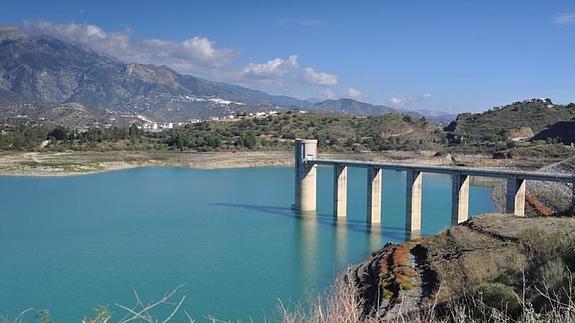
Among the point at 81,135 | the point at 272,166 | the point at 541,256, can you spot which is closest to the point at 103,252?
the point at 541,256

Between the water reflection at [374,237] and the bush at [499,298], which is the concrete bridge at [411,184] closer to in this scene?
the water reflection at [374,237]

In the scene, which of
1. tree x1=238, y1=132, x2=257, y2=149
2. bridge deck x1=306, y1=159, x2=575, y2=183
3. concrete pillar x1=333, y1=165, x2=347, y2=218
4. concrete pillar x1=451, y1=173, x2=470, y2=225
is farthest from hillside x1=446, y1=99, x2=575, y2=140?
concrete pillar x1=451, y1=173, x2=470, y2=225

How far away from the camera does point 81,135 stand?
275 ft

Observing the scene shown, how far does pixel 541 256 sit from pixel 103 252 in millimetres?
17087

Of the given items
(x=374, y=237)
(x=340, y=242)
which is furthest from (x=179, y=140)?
(x=340, y=242)

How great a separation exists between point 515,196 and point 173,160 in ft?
169

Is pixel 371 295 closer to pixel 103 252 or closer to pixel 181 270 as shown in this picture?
pixel 181 270

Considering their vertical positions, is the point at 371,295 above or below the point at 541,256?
below

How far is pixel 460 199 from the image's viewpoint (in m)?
28.7

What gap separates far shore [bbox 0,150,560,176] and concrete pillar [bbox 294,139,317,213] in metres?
27.8

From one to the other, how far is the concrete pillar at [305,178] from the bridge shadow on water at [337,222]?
889 mm

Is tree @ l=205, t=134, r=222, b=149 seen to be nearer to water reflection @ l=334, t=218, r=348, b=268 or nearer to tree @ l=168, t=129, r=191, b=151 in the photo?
tree @ l=168, t=129, r=191, b=151

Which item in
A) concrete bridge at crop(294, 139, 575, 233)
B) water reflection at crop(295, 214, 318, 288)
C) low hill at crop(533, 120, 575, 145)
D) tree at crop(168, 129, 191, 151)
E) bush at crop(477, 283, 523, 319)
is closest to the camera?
bush at crop(477, 283, 523, 319)

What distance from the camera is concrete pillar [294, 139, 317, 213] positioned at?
37.2 m
